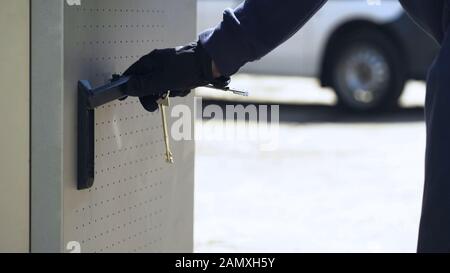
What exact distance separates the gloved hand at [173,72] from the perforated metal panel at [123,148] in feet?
1.03

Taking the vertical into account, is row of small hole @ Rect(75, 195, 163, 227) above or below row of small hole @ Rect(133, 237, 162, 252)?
above

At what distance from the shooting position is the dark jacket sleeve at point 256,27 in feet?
7.74

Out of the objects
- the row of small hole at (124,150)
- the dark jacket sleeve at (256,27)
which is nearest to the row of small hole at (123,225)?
the row of small hole at (124,150)

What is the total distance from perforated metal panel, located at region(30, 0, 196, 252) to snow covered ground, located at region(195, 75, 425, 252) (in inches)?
74.0

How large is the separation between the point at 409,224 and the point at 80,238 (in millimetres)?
3476

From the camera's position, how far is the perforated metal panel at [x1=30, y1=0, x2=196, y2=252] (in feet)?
9.54

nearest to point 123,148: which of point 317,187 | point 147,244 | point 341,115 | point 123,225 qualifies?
point 123,225

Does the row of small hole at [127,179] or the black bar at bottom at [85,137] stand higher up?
the black bar at bottom at [85,137]

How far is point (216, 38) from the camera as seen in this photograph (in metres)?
2.45

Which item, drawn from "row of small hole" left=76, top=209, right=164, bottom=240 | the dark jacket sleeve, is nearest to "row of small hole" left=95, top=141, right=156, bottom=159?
"row of small hole" left=76, top=209, right=164, bottom=240

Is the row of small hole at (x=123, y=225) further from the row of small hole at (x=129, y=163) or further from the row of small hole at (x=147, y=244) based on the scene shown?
the row of small hole at (x=129, y=163)

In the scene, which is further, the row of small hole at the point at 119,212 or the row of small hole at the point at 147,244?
the row of small hole at the point at 147,244

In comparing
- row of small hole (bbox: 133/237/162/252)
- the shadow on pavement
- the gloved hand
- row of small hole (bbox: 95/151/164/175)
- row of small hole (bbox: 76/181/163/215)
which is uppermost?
the shadow on pavement

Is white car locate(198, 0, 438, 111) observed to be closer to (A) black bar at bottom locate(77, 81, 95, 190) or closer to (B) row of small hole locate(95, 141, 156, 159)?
(B) row of small hole locate(95, 141, 156, 159)
